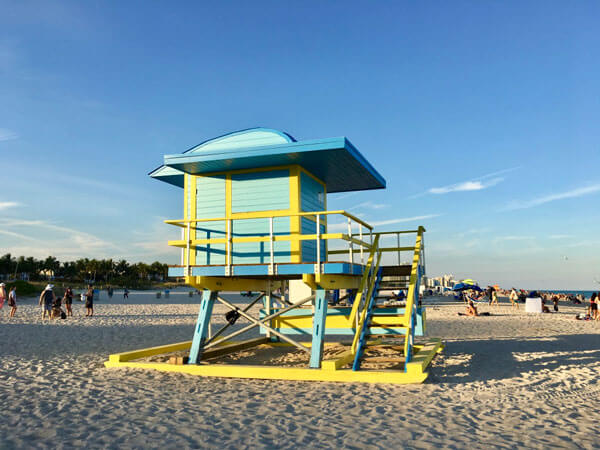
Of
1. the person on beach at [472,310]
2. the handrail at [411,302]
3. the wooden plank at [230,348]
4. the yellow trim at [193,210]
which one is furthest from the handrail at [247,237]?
the person on beach at [472,310]

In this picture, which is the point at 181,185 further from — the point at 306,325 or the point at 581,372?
the point at 581,372

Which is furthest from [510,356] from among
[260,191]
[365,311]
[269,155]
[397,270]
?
[269,155]

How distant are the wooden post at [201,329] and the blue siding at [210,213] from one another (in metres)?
0.91

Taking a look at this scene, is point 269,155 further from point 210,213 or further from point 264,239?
point 210,213

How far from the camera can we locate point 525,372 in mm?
11172

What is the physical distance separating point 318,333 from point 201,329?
121 inches

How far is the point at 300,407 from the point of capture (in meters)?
7.94

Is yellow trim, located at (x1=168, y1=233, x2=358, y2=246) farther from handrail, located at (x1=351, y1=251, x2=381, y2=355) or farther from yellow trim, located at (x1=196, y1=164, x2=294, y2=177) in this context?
yellow trim, located at (x1=196, y1=164, x2=294, y2=177)

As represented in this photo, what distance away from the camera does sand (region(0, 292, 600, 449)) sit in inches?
247

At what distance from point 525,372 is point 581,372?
4.48 feet

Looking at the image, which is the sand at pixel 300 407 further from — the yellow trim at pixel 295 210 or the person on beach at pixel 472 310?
the person on beach at pixel 472 310

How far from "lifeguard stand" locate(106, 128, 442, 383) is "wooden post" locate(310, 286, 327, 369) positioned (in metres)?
0.02

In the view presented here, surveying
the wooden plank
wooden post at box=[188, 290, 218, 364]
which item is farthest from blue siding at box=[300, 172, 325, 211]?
the wooden plank

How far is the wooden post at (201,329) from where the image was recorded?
1139 cm
